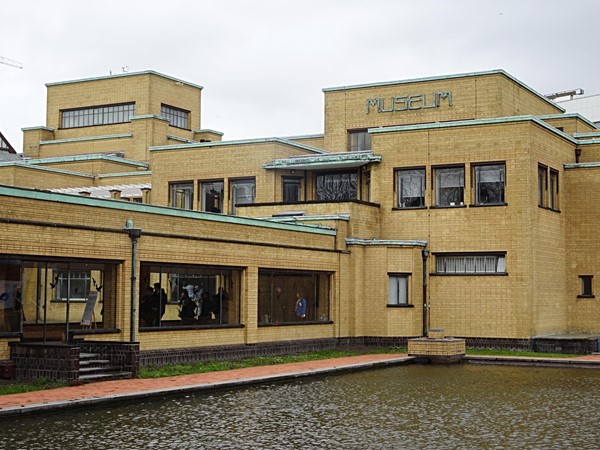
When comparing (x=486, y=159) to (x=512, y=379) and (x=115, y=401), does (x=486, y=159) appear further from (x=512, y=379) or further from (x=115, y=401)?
(x=115, y=401)

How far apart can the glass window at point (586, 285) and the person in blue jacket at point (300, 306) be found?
12.2m

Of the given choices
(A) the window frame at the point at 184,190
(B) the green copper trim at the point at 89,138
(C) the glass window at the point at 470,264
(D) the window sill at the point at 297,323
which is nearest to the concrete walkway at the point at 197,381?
(D) the window sill at the point at 297,323

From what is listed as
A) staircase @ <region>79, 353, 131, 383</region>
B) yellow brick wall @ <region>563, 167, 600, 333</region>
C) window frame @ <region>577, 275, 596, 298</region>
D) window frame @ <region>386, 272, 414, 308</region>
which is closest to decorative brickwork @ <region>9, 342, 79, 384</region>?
staircase @ <region>79, 353, 131, 383</region>

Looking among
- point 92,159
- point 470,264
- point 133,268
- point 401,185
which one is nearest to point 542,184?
point 470,264

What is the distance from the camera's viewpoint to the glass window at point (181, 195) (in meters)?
42.6

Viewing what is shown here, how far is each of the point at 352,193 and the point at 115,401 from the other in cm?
2215

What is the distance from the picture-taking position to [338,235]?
115 ft

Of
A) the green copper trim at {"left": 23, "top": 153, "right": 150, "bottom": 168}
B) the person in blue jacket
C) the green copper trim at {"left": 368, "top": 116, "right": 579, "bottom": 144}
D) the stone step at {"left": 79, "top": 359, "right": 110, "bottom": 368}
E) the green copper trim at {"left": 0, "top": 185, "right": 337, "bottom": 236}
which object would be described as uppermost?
the green copper trim at {"left": 23, "top": 153, "right": 150, "bottom": 168}

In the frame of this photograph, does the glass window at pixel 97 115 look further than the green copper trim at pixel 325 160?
Yes

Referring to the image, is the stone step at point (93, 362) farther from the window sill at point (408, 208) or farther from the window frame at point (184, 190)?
the window frame at point (184, 190)

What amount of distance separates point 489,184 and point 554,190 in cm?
388

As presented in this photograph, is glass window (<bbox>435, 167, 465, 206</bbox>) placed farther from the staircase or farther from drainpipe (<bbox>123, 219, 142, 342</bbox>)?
the staircase

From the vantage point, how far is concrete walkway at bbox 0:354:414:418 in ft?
58.7

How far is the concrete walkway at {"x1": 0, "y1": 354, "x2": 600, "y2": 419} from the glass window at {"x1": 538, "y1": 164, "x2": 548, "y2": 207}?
23.5ft
